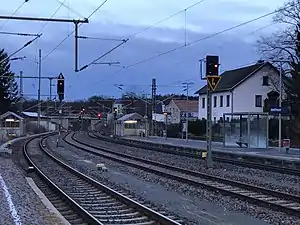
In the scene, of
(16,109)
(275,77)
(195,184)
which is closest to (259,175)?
(195,184)

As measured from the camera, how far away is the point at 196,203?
15.8m

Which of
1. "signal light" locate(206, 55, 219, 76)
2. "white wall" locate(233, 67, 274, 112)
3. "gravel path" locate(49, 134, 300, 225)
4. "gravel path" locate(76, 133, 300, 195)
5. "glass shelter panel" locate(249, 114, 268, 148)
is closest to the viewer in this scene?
"gravel path" locate(49, 134, 300, 225)

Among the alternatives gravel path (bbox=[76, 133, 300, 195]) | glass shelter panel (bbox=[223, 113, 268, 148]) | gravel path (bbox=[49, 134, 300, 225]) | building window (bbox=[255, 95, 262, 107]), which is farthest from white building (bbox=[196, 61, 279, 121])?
gravel path (bbox=[49, 134, 300, 225])

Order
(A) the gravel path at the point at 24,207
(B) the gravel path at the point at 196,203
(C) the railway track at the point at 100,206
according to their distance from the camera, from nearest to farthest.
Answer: (A) the gravel path at the point at 24,207 < (C) the railway track at the point at 100,206 < (B) the gravel path at the point at 196,203

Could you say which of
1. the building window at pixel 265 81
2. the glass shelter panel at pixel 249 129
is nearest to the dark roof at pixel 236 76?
the building window at pixel 265 81

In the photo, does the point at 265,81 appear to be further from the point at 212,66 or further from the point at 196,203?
the point at 196,203

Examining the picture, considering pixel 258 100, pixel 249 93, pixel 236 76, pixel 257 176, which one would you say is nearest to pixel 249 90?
pixel 249 93

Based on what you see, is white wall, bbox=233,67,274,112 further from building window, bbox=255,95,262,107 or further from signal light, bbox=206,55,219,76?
signal light, bbox=206,55,219,76

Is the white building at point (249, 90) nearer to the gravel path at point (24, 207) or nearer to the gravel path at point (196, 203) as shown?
the gravel path at point (196, 203)

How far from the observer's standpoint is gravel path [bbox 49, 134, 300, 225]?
13133 millimetres

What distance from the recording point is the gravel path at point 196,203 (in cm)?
1313

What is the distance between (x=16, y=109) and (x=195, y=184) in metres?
93.4

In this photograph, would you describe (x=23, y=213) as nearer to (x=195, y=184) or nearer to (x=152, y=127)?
(x=195, y=184)

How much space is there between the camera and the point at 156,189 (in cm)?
1950
